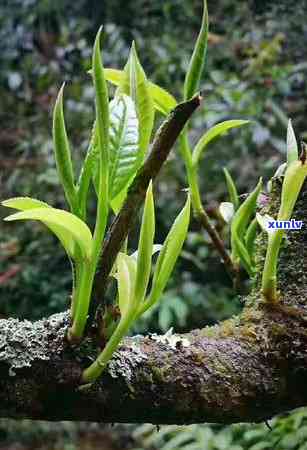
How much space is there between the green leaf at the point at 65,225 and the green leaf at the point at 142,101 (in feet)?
0.24

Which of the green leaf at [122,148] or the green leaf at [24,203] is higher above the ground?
the green leaf at [122,148]

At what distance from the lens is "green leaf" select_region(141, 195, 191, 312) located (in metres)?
0.44

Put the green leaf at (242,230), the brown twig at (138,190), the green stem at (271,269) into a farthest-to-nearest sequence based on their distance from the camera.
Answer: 1. the green leaf at (242,230)
2. the green stem at (271,269)
3. the brown twig at (138,190)

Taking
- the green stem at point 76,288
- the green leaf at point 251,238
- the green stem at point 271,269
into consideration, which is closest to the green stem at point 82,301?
the green stem at point 76,288

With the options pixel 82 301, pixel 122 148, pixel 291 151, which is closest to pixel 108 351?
pixel 82 301

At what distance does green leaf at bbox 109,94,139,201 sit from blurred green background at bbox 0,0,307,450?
4.95ft

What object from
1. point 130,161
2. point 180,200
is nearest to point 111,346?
point 130,161

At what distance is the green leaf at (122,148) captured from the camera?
1.47 ft

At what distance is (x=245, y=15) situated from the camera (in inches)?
104

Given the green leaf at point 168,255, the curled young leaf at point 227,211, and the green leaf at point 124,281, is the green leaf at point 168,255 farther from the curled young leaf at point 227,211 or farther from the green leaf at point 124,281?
the curled young leaf at point 227,211

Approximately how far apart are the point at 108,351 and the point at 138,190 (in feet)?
0.38

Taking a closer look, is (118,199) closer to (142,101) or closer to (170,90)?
(142,101)

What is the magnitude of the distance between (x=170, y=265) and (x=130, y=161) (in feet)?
0.27

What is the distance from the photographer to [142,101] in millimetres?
483
